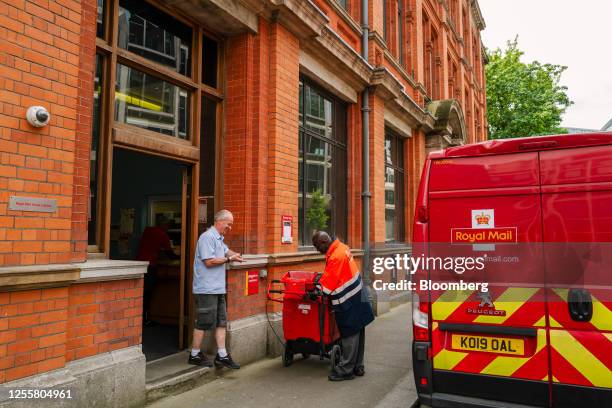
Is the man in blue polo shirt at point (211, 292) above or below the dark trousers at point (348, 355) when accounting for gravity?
above

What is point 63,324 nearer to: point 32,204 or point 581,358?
point 32,204

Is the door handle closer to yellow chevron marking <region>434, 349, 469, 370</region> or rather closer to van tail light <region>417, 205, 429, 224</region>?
yellow chevron marking <region>434, 349, 469, 370</region>

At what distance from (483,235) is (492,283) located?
1.25 ft

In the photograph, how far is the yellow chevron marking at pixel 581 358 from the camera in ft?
10.6

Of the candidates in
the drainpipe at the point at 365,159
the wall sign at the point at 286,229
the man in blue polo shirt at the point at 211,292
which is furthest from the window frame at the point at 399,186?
the man in blue polo shirt at the point at 211,292

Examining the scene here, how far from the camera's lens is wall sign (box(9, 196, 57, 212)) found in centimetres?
334

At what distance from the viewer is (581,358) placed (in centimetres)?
332

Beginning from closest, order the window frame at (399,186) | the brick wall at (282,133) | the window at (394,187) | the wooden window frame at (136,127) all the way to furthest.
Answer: the wooden window frame at (136,127)
the brick wall at (282,133)
the window at (394,187)
the window frame at (399,186)

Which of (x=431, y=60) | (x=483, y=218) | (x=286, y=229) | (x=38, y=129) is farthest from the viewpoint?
(x=431, y=60)

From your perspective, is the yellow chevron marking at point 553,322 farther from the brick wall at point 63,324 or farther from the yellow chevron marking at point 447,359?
the brick wall at point 63,324

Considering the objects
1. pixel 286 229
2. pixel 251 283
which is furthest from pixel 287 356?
pixel 286 229

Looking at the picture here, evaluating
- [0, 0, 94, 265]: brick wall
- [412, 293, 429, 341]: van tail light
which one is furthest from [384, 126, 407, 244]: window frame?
[0, 0, 94, 265]: brick wall

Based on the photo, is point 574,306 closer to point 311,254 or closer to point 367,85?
point 311,254

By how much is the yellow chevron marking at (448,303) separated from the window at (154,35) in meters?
4.07
